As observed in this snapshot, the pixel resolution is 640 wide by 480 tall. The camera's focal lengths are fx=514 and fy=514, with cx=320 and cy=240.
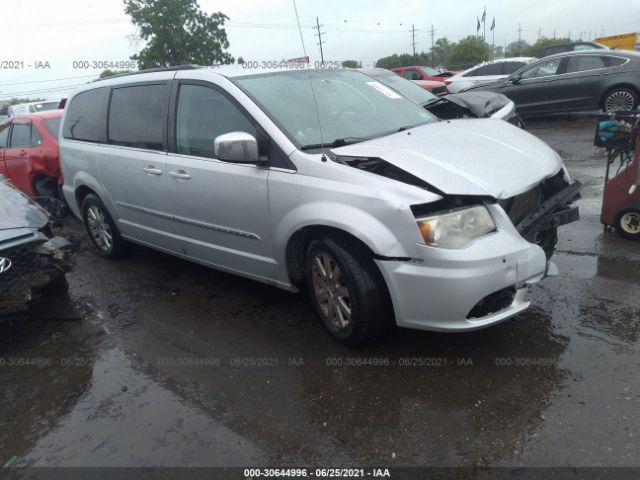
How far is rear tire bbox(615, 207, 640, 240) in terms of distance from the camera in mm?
4562

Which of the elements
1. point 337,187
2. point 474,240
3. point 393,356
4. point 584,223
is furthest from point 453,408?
point 584,223

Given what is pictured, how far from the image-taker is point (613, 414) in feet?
8.23

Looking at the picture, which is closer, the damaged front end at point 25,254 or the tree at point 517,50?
the damaged front end at point 25,254

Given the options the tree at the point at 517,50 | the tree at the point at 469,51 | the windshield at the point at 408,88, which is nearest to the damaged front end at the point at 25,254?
the windshield at the point at 408,88

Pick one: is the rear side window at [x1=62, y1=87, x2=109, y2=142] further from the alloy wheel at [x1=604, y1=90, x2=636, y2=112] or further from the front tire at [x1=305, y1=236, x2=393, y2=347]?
the alloy wheel at [x1=604, y1=90, x2=636, y2=112]

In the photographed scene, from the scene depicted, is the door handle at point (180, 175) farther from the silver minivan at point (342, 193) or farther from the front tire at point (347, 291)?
the front tire at point (347, 291)

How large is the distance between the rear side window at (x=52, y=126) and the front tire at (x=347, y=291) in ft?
18.9

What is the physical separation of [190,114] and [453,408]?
2.87m

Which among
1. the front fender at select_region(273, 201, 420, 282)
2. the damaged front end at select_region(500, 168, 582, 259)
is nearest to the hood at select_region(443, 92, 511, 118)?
the damaged front end at select_region(500, 168, 582, 259)

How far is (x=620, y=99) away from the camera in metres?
10.5

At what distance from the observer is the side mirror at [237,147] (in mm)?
3273

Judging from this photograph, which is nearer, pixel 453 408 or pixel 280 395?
pixel 453 408

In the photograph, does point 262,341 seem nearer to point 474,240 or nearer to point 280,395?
point 280,395

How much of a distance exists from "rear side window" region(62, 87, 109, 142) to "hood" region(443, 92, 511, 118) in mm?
3828
